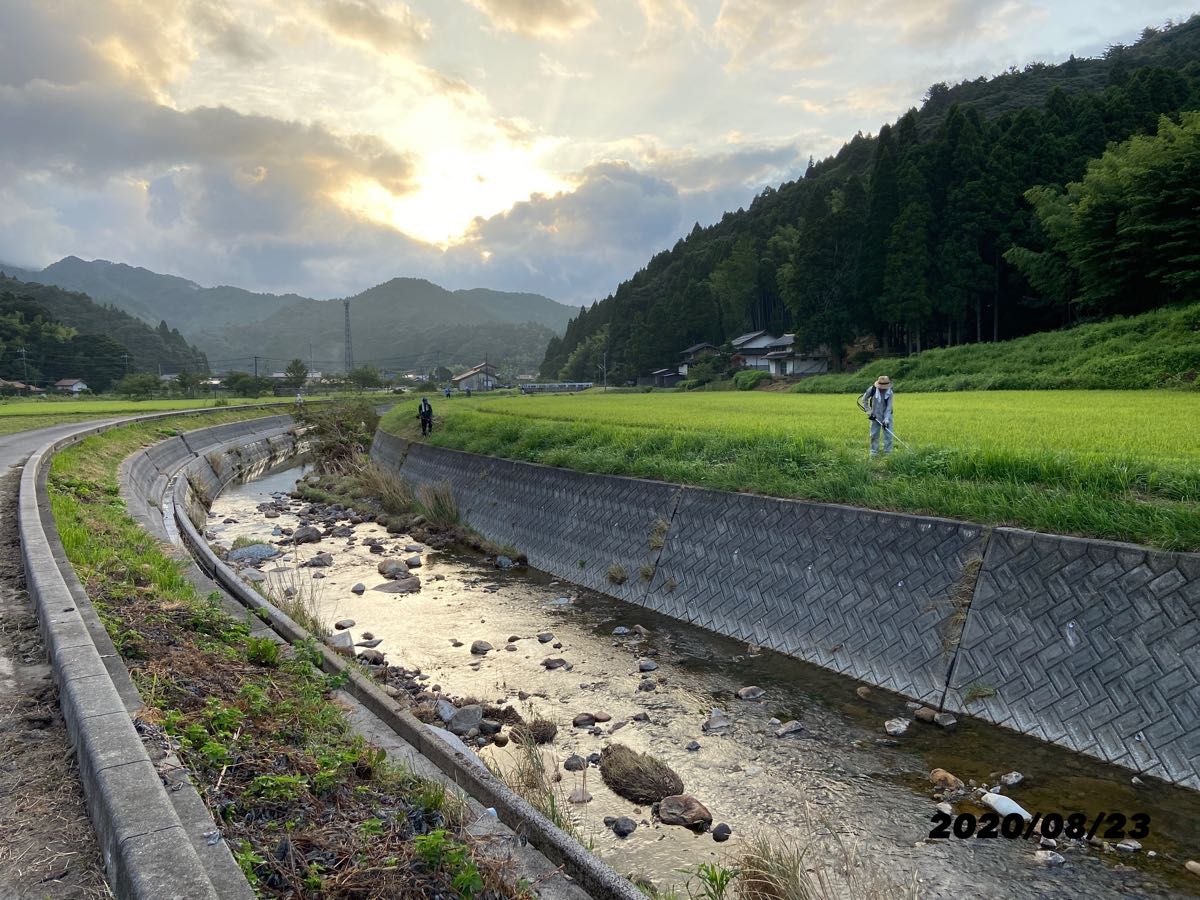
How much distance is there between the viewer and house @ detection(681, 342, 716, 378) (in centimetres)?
7612

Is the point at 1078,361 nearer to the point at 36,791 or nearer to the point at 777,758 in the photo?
the point at 777,758

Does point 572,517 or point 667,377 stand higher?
point 667,377

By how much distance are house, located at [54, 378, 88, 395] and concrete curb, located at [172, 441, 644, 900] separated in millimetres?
82827

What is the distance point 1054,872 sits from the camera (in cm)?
527

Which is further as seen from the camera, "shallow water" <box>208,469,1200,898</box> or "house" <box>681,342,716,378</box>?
"house" <box>681,342,716,378</box>

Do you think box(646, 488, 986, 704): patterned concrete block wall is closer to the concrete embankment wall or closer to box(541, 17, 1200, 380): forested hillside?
the concrete embankment wall

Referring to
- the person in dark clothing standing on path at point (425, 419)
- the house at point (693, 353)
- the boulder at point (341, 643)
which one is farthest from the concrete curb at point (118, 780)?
the house at point (693, 353)

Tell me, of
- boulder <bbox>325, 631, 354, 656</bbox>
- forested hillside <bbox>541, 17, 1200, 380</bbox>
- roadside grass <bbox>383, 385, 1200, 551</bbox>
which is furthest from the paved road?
forested hillside <bbox>541, 17, 1200, 380</bbox>

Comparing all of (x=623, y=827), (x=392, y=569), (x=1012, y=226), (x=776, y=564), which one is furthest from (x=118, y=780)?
(x=1012, y=226)

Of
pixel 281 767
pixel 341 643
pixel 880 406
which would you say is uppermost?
pixel 880 406

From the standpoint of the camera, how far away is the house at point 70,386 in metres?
73.3

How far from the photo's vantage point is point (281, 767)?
445 centimetres

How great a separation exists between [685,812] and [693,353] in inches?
2930

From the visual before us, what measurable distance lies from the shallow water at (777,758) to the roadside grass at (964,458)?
8.18ft
